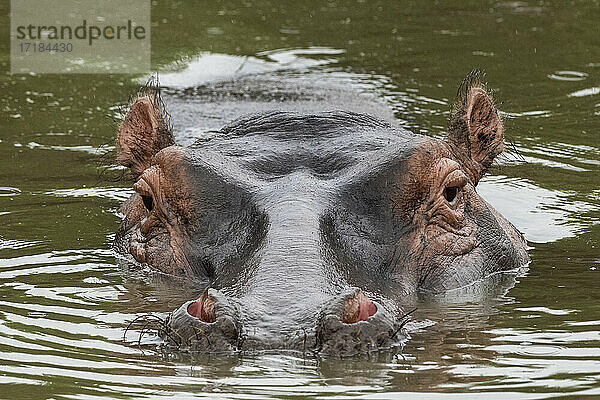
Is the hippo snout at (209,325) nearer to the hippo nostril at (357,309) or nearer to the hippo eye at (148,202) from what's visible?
the hippo nostril at (357,309)

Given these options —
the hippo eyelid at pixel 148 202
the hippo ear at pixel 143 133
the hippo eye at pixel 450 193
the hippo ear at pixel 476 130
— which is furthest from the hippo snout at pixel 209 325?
the hippo ear at pixel 476 130

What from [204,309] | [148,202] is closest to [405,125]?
[148,202]

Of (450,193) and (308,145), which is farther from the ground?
(308,145)

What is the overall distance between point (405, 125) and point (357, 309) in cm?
695

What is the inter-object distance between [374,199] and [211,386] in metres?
2.12

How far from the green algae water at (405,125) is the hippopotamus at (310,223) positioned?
16 cm

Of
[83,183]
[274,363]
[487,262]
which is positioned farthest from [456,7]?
[274,363]

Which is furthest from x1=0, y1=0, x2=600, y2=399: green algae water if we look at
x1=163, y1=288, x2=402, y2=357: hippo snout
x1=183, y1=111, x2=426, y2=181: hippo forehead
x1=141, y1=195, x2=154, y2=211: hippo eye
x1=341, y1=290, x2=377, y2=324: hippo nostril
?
x1=183, y1=111, x2=426, y2=181: hippo forehead

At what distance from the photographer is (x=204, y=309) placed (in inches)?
201

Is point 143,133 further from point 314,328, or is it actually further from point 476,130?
point 314,328

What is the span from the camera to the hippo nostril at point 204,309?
507 cm

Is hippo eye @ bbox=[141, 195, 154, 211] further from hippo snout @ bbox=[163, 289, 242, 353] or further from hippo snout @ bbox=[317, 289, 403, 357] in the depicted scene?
hippo snout @ bbox=[317, 289, 403, 357]

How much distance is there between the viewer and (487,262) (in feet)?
24.2

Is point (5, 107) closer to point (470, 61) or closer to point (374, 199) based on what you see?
point (470, 61)
